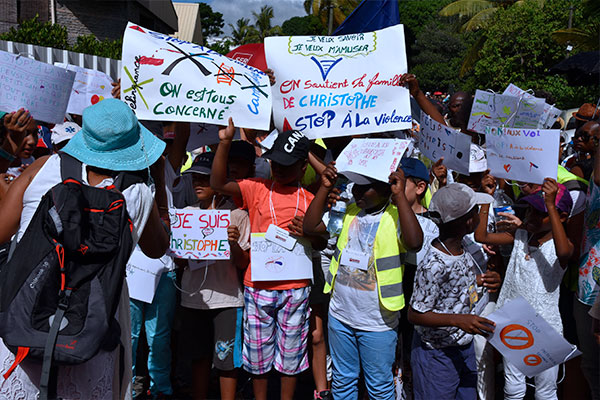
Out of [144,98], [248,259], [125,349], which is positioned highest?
[144,98]

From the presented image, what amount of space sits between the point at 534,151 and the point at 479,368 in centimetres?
155

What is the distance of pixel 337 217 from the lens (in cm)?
406

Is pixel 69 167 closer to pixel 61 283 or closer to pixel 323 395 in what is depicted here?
pixel 61 283

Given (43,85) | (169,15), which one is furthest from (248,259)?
(169,15)

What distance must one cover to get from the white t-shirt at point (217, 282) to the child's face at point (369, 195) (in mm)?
879

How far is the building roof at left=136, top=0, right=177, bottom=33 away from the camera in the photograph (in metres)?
Result: 27.0

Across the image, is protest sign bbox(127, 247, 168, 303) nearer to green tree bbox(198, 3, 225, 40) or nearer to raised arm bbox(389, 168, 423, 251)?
raised arm bbox(389, 168, 423, 251)

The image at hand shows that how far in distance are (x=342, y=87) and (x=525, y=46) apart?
2222 centimetres

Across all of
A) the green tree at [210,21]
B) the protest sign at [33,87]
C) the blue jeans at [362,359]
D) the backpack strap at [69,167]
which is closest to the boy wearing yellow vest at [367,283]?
the blue jeans at [362,359]

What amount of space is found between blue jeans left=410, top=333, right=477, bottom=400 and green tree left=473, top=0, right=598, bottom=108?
71.3 ft

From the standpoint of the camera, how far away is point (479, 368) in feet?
13.2

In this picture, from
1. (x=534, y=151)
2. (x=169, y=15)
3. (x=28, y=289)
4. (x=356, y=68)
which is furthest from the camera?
(x=169, y=15)

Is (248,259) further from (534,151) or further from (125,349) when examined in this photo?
(534,151)

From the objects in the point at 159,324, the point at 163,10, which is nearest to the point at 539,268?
the point at 159,324
